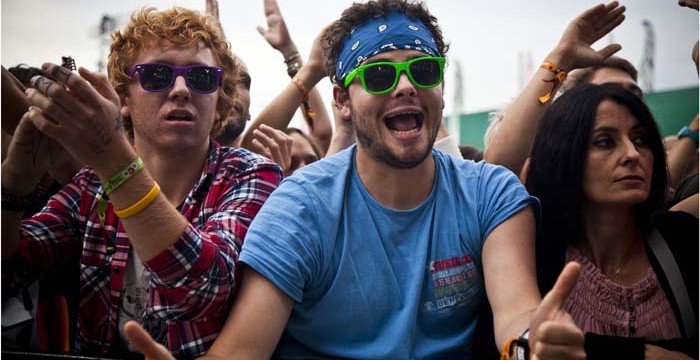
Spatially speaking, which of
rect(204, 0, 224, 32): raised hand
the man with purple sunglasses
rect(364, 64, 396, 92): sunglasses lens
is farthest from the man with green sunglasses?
rect(204, 0, 224, 32): raised hand

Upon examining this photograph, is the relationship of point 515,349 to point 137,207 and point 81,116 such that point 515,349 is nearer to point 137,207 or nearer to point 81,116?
point 137,207

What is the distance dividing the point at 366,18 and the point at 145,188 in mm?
985

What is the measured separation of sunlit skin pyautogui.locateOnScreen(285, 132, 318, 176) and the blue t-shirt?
1446 millimetres

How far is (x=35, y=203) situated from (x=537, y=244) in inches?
60.4

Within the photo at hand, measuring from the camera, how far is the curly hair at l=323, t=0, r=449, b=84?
2.59 meters

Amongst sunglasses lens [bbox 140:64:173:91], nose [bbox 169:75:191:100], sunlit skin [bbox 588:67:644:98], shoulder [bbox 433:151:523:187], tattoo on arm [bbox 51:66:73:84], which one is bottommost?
sunlit skin [bbox 588:67:644:98]

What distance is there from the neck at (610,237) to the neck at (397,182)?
54cm

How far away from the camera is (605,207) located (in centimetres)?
257

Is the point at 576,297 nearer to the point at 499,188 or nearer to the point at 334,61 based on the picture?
the point at 499,188

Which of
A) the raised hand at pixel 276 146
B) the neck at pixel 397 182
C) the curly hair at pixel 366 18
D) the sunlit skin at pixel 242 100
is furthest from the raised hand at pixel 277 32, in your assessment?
the neck at pixel 397 182

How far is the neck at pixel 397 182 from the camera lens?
2.40m

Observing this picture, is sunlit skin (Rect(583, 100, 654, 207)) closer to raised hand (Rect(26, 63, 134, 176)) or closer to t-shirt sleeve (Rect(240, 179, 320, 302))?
t-shirt sleeve (Rect(240, 179, 320, 302))

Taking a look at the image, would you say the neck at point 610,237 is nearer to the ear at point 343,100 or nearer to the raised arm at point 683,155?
the ear at point 343,100

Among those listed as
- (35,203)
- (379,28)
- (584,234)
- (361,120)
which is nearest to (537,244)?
(584,234)
